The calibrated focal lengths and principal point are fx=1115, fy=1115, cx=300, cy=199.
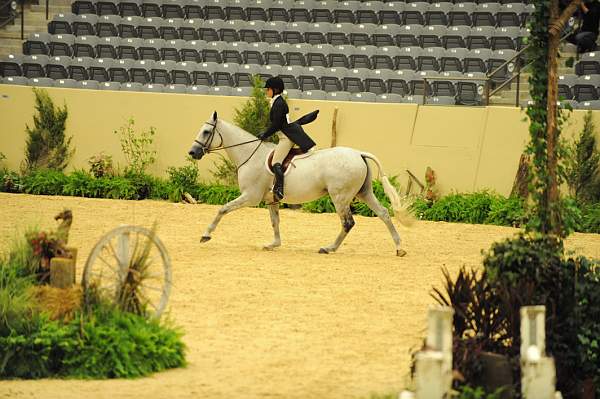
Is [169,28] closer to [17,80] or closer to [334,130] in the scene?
[17,80]

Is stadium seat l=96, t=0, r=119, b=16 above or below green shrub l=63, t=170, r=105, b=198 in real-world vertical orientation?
above

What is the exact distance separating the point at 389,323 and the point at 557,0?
3.61 m

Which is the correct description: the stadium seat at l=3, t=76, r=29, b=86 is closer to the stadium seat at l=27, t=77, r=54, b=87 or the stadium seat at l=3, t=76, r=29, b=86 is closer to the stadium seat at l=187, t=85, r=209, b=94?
the stadium seat at l=27, t=77, r=54, b=87

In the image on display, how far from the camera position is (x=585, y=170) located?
20406 millimetres

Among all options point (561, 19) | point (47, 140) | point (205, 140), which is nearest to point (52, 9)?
point (47, 140)

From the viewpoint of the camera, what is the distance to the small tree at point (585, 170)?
66.8 ft

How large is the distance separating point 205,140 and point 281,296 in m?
4.81

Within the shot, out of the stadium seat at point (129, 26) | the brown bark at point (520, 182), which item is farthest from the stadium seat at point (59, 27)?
the brown bark at point (520, 182)

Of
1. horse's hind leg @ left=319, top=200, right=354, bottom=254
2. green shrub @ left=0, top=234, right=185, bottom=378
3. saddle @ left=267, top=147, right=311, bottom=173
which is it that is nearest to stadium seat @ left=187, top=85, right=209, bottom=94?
saddle @ left=267, top=147, right=311, bottom=173

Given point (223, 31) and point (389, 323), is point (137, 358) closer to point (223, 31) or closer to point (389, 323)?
point (389, 323)

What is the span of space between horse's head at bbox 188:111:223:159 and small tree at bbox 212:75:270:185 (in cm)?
548

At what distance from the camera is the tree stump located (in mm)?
9406

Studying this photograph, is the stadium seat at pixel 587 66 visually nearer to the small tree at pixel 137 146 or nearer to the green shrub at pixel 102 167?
the small tree at pixel 137 146

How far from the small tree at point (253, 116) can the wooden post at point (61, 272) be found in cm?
1297
